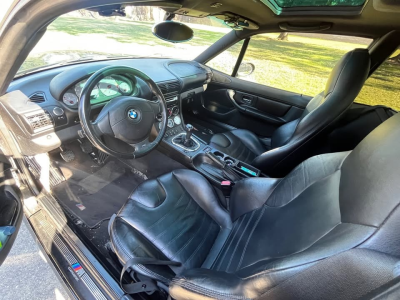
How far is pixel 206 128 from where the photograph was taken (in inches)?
114

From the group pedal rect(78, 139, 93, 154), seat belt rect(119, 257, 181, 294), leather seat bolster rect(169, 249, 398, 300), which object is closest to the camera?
leather seat bolster rect(169, 249, 398, 300)

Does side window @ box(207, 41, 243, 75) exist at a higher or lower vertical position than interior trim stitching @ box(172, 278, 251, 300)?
higher

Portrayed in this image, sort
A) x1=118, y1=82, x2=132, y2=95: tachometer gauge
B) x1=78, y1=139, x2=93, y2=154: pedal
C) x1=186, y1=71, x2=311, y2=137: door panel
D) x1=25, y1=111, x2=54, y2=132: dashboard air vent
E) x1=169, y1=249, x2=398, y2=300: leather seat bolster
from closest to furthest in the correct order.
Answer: x1=169, y1=249, x2=398, y2=300: leather seat bolster → x1=25, y1=111, x2=54, y2=132: dashboard air vent → x1=118, y1=82, x2=132, y2=95: tachometer gauge → x1=78, y1=139, x2=93, y2=154: pedal → x1=186, y1=71, x2=311, y2=137: door panel

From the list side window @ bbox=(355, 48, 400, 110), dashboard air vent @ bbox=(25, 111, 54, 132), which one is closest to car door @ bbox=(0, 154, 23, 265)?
dashboard air vent @ bbox=(25, 111, 54, 132)

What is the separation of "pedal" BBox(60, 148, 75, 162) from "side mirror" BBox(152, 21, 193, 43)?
104 centimetres

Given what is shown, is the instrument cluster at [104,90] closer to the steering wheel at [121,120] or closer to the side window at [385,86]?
the steering wheel at [121,120]

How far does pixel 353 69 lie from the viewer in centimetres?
161

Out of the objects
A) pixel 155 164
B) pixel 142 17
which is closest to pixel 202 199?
pixel 155 164

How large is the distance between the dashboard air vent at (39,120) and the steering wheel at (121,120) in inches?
12.1

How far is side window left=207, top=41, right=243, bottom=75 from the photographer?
2820 millimetres

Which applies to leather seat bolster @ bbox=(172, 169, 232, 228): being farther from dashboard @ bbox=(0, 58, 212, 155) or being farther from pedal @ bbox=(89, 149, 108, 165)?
pedal @ bbox=(89, 149, 108, 165)

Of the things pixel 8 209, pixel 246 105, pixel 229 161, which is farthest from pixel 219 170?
pixel 8 209

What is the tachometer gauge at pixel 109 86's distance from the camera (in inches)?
69.1

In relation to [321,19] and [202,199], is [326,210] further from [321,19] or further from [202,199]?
[321,19]
